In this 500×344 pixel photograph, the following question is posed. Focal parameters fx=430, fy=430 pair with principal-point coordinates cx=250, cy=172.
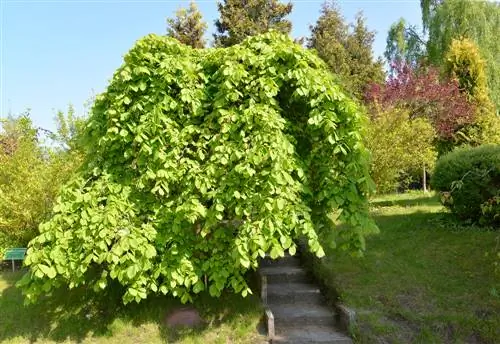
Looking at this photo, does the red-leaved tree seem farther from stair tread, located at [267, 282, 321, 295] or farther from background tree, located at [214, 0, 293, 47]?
stair tread, located at [267, 282, 321, 295]

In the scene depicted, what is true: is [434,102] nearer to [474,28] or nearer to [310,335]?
[474,28]

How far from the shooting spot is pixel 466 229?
7.56 meters

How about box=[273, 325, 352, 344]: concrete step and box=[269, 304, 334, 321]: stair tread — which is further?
box=[269, 304, 334, 321]: stair tread

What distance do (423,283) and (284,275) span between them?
194 centimetres

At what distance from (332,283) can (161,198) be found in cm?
268

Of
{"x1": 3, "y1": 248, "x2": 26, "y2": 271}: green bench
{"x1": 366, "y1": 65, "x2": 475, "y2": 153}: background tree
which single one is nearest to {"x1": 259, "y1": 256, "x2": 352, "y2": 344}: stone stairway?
{"x1": 3, "y1": 248, "x2": 26, "y2": 271}: green bench

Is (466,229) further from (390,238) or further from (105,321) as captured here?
(105,321)

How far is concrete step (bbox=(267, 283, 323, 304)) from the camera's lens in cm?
580

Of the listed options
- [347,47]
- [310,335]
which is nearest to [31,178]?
[310,335]

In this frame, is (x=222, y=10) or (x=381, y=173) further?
(x=222, y=10)

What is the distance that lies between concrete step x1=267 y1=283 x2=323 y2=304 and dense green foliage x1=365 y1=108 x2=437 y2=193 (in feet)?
14.6

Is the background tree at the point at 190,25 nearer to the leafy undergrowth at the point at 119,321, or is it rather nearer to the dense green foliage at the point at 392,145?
the dense green foliage at the point at 392,145

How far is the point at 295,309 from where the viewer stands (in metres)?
5.60

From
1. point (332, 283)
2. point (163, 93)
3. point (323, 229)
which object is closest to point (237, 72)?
point (163, 93)
